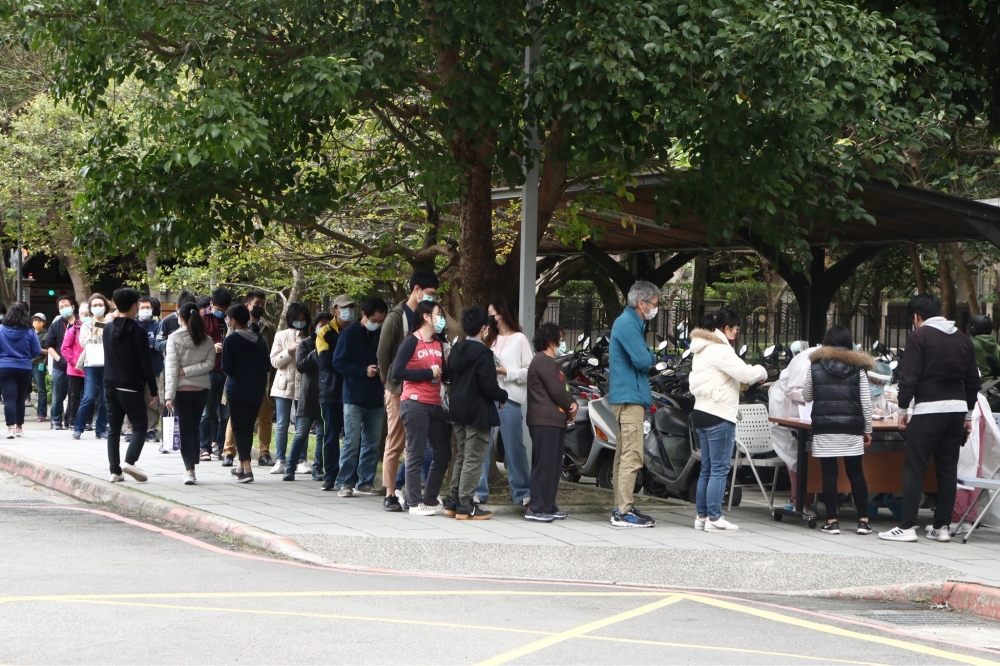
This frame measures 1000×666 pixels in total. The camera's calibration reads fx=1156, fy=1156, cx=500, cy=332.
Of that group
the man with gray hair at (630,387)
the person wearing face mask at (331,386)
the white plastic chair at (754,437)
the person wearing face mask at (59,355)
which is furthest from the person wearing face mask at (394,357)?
the person wearing face mask at (59,355)

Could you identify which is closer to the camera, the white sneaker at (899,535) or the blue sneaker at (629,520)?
the white sneaker at (899,535)

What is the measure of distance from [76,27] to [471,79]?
361 cm

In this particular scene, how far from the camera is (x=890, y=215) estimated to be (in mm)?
15672

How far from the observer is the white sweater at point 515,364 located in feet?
33.3

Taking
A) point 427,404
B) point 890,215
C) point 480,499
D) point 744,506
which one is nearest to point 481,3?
point 427,404

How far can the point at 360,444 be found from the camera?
36.1 ft

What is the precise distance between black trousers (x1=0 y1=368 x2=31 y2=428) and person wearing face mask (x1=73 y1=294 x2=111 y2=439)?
0.75 metres

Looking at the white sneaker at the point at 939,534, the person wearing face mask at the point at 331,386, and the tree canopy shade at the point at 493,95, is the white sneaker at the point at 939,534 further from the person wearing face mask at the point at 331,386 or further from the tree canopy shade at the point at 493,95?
the person wearing face mask at the point at 331,386

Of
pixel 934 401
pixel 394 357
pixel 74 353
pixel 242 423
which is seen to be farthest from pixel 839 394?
pixel 74 353

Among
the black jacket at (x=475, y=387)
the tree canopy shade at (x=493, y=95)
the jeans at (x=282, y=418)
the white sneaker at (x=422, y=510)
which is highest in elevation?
the tree canopy shade at (x=493, y=95)

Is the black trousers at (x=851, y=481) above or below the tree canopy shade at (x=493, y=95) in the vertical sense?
below

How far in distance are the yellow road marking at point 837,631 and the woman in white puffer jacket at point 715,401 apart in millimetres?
2393

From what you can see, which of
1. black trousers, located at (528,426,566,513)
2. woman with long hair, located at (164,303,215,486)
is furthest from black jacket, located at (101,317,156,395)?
black trousers, located at (528,426,566,513)

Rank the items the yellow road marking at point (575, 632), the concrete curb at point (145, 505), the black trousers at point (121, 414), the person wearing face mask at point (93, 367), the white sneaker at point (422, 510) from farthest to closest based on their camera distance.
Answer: the person wearing face mask at point (93, 367) → the black trousers at point (121, 414) → the white sneaker at point (422, 510) → the concrete curb at point (145, 505) → the yellow road marking at point (575, 632)
